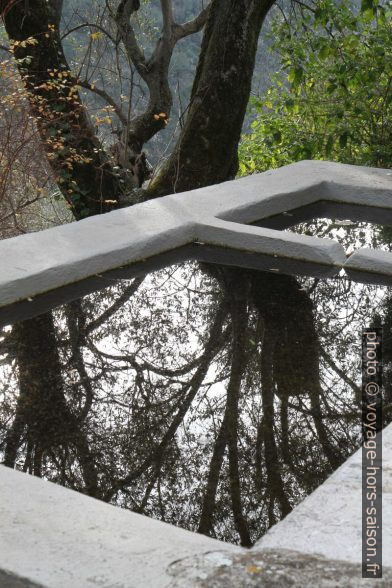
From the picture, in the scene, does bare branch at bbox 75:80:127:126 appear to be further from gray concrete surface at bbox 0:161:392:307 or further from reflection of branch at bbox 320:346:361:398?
reflection of branch at bbox 320:346:361:398

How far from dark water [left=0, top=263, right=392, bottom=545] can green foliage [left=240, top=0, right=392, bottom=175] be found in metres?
3.19

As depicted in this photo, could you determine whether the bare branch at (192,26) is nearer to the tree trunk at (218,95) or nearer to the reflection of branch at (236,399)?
the tree trunk at (218,95)

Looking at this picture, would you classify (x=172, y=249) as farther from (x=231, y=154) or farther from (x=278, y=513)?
(x=231, y=154)

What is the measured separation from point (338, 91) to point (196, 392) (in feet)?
16.0

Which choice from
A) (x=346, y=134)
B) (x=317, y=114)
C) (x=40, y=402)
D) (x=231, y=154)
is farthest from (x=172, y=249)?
(x=317, y=114)

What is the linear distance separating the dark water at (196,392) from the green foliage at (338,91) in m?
3.19

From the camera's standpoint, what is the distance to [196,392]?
7.55 feet

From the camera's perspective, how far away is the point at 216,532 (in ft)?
5.52

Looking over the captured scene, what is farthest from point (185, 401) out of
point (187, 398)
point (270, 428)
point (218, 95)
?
point (218, 95)

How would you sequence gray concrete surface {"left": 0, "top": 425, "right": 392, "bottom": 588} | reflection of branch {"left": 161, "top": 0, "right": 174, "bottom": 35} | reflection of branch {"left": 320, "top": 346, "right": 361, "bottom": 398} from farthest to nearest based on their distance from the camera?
1. reflection of branch {"left": 161, "top": 0, "right": 174, "bottom": 35}
2. reflection of branch {"left": 320, "top": 346, "right": 361, "bottom": 398}
3. gray concrete surface {"left": 0, "top": 425, "right": 392, "bottom": 588}

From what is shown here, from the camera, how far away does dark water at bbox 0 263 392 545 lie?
72.8 inches

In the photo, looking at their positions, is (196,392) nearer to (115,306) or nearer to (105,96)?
(115,306)

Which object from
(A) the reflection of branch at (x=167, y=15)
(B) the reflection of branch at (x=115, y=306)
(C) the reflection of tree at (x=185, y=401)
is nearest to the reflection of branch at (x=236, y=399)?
(C) the reflection of tree at (x=185, y=401)

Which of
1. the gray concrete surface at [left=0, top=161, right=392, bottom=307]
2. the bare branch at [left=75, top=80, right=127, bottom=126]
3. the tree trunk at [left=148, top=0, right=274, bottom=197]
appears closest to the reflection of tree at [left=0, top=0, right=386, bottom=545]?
the gray concrete surface at [left=0, top=161, right=392, bottom=307]
